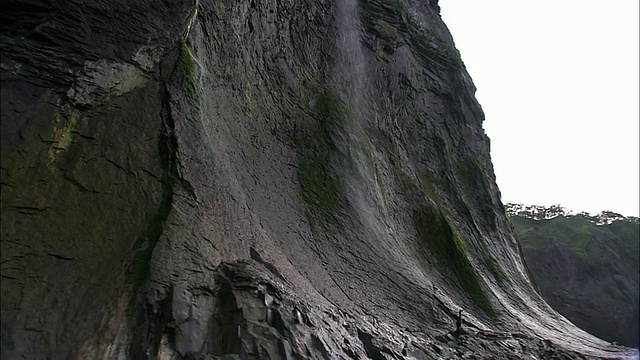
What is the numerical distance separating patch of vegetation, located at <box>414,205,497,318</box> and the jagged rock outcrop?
20.0 meters

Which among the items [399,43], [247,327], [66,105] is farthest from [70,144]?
[399,43]

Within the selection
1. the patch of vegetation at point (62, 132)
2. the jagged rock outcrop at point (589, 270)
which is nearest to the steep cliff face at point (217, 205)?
the patch of vegetation at point (62, 132)

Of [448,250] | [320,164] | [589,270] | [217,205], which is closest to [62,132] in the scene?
[217,205]

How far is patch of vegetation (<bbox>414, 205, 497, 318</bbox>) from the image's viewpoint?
48.8 ft

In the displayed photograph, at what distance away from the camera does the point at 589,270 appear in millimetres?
35969

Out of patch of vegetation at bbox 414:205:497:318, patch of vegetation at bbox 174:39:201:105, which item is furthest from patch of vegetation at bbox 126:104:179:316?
patch of vegetation at bbox 414:205:497:318

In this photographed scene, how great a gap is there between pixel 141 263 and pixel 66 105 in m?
2.40

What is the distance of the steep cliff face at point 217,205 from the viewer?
252 inches

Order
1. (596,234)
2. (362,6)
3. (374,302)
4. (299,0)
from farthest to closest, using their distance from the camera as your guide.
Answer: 1. (596,234)
2. (362,6)
3. (299,0)
4. (374,302)

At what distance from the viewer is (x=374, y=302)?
11.2 meters

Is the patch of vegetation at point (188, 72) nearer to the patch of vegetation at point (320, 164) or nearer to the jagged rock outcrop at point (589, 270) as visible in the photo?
the patch of vegetation at point (320, 164)

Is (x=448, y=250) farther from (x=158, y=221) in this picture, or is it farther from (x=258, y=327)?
(x=158, y=221)

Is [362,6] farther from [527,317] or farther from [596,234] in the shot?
[596,234]

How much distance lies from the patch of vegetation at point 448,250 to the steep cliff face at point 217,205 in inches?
2.5
